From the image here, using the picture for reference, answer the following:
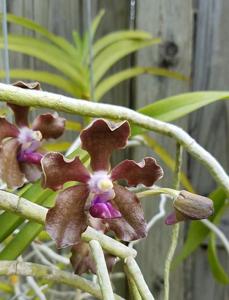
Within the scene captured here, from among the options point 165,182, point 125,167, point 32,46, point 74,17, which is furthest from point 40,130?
point 74,17

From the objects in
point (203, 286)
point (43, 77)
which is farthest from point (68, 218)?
point (203, 286)

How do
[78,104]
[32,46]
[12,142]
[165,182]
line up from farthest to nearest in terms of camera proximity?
[165,182]
[32,46]
[12,142]
[78,104]

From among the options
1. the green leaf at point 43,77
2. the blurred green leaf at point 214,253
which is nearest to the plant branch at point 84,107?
the blurred green leaf at point 214,253

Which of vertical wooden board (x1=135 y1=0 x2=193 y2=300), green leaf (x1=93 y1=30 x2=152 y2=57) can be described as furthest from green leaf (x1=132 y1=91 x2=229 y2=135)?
vertical wooden board (x1=135 y1=0 x2=193 y2=300)

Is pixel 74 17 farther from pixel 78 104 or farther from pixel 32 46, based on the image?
pixel 78 104

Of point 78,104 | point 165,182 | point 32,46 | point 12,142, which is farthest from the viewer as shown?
point 165,182

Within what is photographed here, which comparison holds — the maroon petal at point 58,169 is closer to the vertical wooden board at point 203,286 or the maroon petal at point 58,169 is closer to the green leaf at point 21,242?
the green leaf at point 21,242
